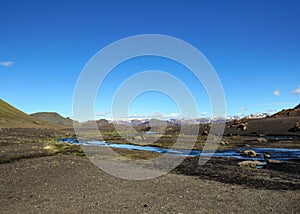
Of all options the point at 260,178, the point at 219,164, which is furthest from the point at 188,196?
the point at 219,164

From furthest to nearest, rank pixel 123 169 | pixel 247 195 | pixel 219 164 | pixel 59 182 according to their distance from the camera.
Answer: pixel 219 164
pixel 123 169
pixel 59 182
pixel 247 195

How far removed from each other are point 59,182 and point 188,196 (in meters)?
9.58

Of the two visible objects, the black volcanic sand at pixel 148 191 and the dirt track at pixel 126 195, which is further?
the black volcanic sand at pixel 148 191

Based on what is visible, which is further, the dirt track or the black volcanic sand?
the black volcanic sand

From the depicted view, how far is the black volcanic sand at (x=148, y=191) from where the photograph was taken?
15.1 metres

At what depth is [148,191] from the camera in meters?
18.6

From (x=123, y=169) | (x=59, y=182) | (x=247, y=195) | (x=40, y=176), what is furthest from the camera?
(x=123, y=169)

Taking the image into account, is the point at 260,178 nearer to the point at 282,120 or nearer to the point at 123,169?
the point at 123,169

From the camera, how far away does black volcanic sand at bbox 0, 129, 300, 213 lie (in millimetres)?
15055

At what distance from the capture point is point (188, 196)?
56.7 feet

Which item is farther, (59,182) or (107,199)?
(59,182)

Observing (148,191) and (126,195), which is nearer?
(126,195)

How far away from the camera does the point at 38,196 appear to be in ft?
55.9

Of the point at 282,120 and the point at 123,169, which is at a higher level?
the point at 282,120
